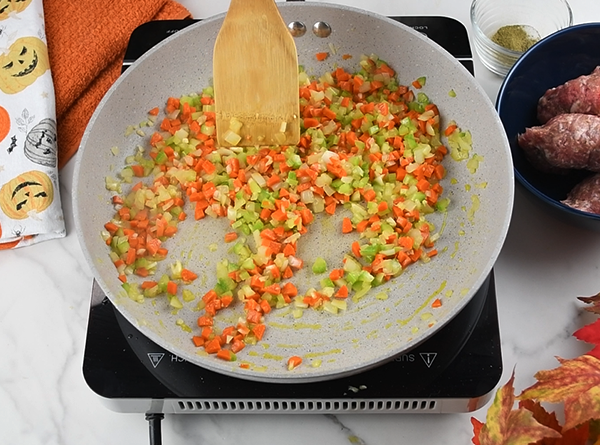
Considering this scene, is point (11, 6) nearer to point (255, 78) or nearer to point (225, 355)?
point (255, 78)

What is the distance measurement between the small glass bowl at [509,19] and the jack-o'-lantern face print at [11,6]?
931mm

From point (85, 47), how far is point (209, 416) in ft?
2.58

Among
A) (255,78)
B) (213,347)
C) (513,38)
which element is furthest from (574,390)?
(513,38)

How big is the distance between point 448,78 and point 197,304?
23.5 inches

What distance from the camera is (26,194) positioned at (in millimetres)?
1274

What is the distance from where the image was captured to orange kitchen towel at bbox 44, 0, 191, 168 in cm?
138

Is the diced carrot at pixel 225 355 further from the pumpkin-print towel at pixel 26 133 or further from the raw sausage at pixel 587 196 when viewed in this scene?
the raw sausage at pixel 587 196

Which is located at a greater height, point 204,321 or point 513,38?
point 513,38

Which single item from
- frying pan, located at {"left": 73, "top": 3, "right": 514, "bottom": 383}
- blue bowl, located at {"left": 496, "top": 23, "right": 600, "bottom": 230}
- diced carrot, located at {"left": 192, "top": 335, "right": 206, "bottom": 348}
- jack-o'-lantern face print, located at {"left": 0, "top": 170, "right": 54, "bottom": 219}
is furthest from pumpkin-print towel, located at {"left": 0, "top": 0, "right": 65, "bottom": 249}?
blue bowl, located at {"left": 496, "top": 23, "right": 600, "bottom": 230}

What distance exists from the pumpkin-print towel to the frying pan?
15cm

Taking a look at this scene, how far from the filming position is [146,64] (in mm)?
1256

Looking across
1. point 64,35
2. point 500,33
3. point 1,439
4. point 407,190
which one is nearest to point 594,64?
point 500,33

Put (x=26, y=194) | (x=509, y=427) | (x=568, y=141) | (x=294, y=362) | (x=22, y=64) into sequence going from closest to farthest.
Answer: (x=509, y=427)
(x=294, y=362)
(x=568, y=141)
(x=26, y=194)
(x=22, y=64)

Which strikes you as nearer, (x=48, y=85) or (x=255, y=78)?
(x=255, y=78)
